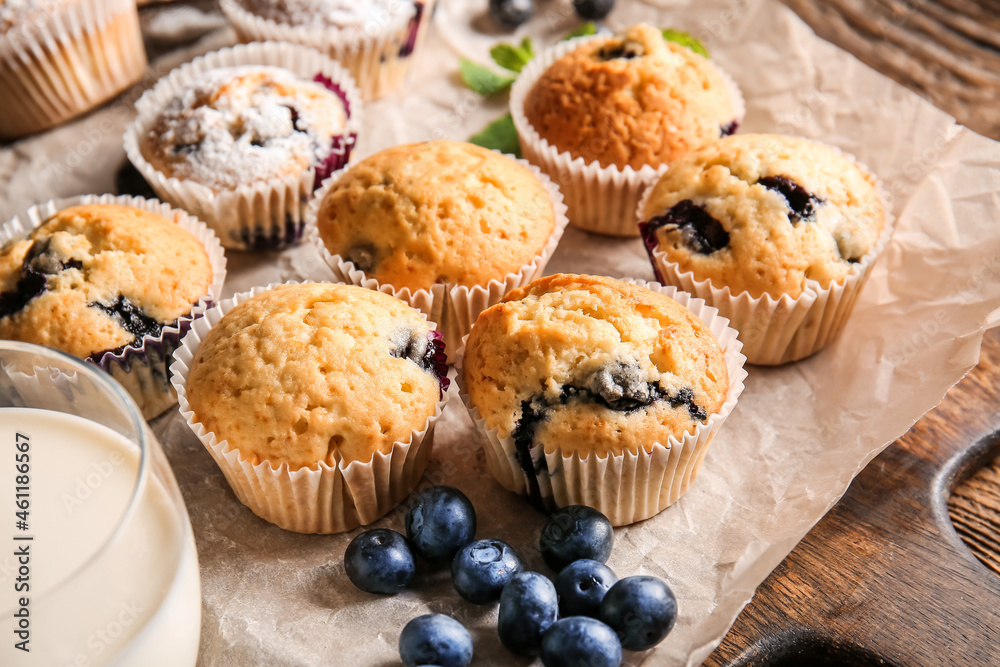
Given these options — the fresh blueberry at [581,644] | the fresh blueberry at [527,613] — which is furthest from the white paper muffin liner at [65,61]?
the fresh blueberry at [581,644]

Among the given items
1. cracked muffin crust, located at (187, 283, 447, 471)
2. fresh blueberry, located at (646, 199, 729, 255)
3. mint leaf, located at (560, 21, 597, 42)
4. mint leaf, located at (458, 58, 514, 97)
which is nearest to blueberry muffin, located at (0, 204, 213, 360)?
cracked muffin crust, located at (187, 283, 447, 471)

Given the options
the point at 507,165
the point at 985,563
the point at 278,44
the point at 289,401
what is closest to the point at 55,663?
the point at 289,401

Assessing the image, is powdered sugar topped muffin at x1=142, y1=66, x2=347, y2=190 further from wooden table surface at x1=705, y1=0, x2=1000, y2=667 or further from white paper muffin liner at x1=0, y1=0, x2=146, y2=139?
wooden table surface at x1=705, y1=0, x2=1000, y2=667

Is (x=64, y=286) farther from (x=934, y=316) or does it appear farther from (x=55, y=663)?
(x=934, y=316)

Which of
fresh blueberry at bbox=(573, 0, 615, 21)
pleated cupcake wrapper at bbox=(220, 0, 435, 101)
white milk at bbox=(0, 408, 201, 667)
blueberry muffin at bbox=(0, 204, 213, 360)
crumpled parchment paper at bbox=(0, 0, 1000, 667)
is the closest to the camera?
white milk at bbox=(0, 408, 201, 667)

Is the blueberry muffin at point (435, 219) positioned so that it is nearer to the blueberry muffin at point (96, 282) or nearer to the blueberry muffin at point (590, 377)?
the blueberry muffin at point (590, 377)

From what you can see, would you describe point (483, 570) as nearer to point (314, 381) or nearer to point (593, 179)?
point (314, 381)

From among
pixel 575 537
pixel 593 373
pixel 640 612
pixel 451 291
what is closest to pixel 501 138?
pixel 451 291
